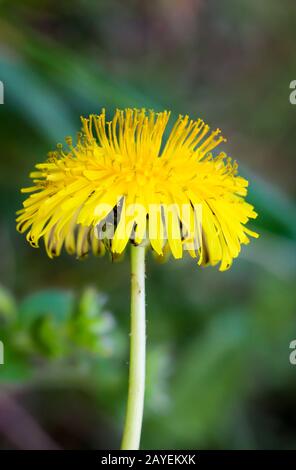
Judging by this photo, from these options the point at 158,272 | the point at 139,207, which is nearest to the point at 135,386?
the point at 139,207

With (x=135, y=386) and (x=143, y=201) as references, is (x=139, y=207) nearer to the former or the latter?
(x=143, y=201)

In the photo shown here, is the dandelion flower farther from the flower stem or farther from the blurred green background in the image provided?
the blurred green background

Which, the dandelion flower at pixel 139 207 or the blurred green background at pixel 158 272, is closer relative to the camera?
the dandelion flower at pixel 139 207

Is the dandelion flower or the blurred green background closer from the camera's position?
the dandelion flower

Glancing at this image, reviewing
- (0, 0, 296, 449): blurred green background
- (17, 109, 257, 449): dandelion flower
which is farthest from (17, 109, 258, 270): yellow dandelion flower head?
(0, 0, 296, 449): blurred green background

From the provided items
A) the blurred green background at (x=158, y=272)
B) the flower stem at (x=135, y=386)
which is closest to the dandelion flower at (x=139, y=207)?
the flower stem at (x=135, y=386)

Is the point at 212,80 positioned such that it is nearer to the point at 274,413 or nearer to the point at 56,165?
the point at 274,413

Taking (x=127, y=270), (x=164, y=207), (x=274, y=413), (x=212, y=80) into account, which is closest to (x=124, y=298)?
(x=127, y=270)

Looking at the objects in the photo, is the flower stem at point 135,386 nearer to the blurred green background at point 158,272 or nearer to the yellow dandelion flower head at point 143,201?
the yellow dandelion flower head at point 143,201
